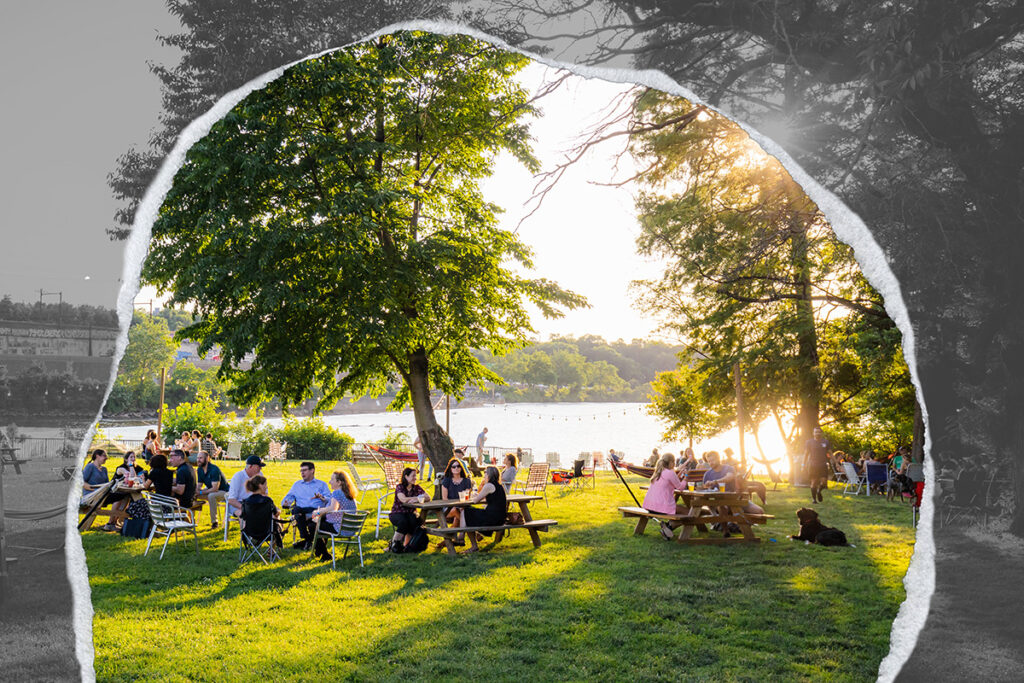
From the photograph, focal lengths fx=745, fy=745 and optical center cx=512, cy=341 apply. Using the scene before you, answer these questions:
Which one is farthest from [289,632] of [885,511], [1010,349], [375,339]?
[885,511]

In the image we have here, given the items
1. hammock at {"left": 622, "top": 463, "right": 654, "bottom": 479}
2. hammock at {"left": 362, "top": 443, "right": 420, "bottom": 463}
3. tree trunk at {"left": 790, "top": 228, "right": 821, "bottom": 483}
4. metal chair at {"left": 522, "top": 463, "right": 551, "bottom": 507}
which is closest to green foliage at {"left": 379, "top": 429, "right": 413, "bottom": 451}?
hammock at {"left": 362, "top": 443, "right": 420, "bottom": 463}

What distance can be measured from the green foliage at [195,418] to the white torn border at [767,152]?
424 inches

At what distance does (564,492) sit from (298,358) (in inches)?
312

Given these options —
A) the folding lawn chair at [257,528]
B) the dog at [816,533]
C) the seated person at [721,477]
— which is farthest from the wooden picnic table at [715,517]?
the folding lawn chair at [257,528]

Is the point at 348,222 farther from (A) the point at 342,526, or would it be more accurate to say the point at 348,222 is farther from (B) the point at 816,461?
(B) the point at 816,461

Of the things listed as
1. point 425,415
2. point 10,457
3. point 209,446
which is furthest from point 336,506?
point 209,446

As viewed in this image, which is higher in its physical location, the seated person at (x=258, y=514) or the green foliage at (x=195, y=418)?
the green foliage at (x=195, y=418)

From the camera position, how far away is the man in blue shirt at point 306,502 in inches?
364

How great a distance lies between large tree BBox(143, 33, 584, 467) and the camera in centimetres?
707

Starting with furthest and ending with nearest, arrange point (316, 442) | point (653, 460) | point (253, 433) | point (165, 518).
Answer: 1. point (316, 442)
2. point (653, 460)
3. point (253, 433)
4. point (165, 518)

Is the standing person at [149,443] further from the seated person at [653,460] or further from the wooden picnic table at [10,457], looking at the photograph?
the seated person at [653,460]

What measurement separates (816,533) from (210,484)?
8.60 m

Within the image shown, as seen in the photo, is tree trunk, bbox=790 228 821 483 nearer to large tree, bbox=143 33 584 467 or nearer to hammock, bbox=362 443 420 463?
large tree, bbox=143 33 584 467

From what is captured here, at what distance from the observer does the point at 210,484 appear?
36.8ft
